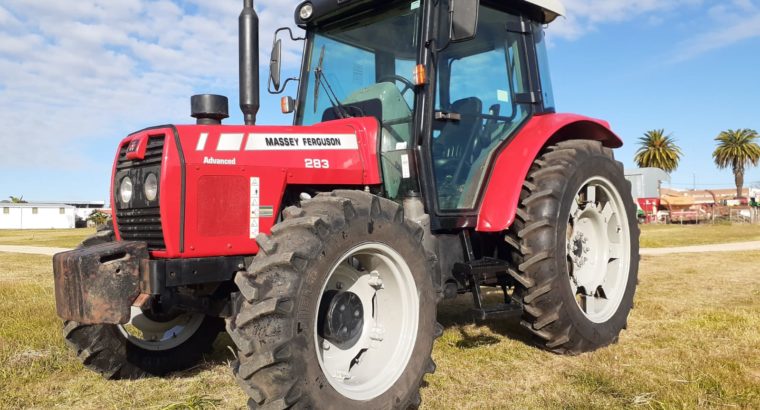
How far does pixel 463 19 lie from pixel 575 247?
2.07 m

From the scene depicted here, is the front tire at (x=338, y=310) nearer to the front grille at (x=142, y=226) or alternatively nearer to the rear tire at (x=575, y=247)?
the front grille at (x=142, y=226)

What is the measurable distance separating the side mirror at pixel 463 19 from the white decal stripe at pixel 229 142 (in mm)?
1424

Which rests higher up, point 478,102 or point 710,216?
point 478,102

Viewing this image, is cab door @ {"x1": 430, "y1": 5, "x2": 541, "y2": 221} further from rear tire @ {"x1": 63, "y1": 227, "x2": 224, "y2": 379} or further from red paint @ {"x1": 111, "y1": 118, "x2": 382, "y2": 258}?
rear tire @ {"x1": 63, "y1": 227, "x2": 224, "y2": 379}

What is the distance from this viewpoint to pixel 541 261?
4172 millimetres

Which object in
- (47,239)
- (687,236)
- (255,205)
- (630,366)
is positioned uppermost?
(255,205)

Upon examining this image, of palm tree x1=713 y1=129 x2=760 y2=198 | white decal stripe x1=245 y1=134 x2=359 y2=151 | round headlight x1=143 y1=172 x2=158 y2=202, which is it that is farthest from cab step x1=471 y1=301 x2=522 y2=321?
palm tree x1=713 y1=129 x2=760 y2=198

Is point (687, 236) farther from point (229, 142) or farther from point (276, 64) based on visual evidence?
point (229, 142)

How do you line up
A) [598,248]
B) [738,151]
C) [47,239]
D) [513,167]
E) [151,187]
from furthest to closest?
[738,151]
[47,239]
[598,248]
[513,167]
[151,187]

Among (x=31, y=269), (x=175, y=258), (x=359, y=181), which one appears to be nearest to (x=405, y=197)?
(x=359, y=181)

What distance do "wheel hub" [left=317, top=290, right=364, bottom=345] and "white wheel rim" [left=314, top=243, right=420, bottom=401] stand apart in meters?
0.03

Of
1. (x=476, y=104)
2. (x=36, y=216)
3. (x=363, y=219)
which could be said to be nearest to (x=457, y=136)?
(x=476, y=104)

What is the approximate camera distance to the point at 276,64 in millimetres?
4621

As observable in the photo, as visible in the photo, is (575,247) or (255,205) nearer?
(255,205)
